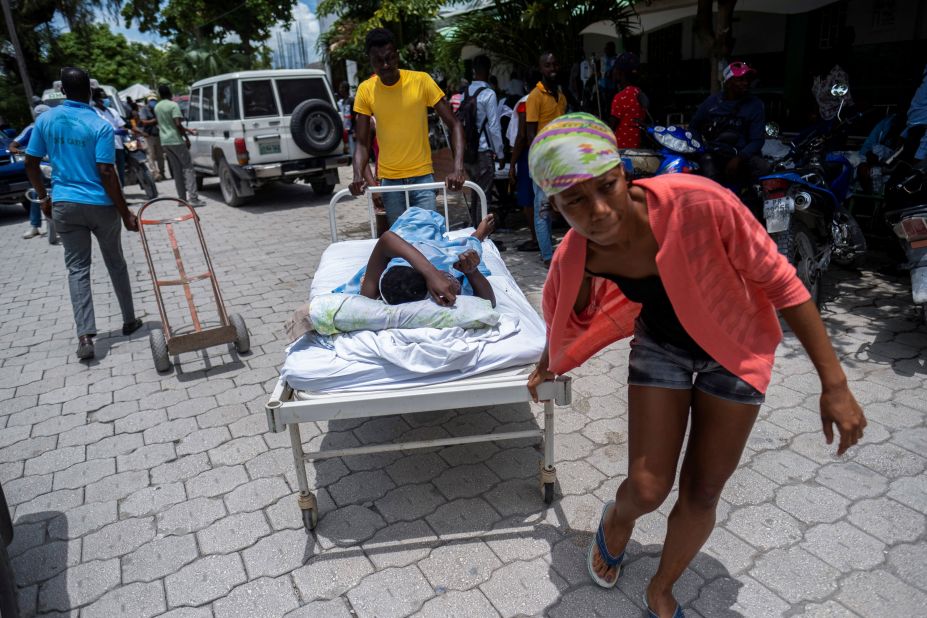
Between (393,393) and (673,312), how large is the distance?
1243mm

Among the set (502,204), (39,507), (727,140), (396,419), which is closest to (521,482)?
(396,419)

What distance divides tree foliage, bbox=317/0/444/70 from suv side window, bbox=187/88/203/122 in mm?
4650

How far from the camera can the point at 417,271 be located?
342cm

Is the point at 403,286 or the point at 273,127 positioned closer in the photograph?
the point at 403,286

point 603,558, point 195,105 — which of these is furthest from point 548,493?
point 195,105

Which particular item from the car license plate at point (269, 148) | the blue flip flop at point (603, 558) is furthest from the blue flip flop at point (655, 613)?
the car license plate at point (269, 148)

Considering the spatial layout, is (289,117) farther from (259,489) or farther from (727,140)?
(259,489)

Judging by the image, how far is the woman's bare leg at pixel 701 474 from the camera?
6.48 ft

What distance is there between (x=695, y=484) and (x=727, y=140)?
3874mm

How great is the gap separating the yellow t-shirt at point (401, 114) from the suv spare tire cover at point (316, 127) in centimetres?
562

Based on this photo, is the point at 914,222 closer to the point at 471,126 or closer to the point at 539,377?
the point at 539,377

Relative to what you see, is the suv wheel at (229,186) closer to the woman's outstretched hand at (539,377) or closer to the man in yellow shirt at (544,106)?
the man in yellow shirt at (544,106)

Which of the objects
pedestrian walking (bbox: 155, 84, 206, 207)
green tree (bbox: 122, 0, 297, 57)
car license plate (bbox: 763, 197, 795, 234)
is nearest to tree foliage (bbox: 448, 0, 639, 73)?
car license plate (bbox: 763, 197, 795, 234)

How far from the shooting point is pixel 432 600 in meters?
2.45
